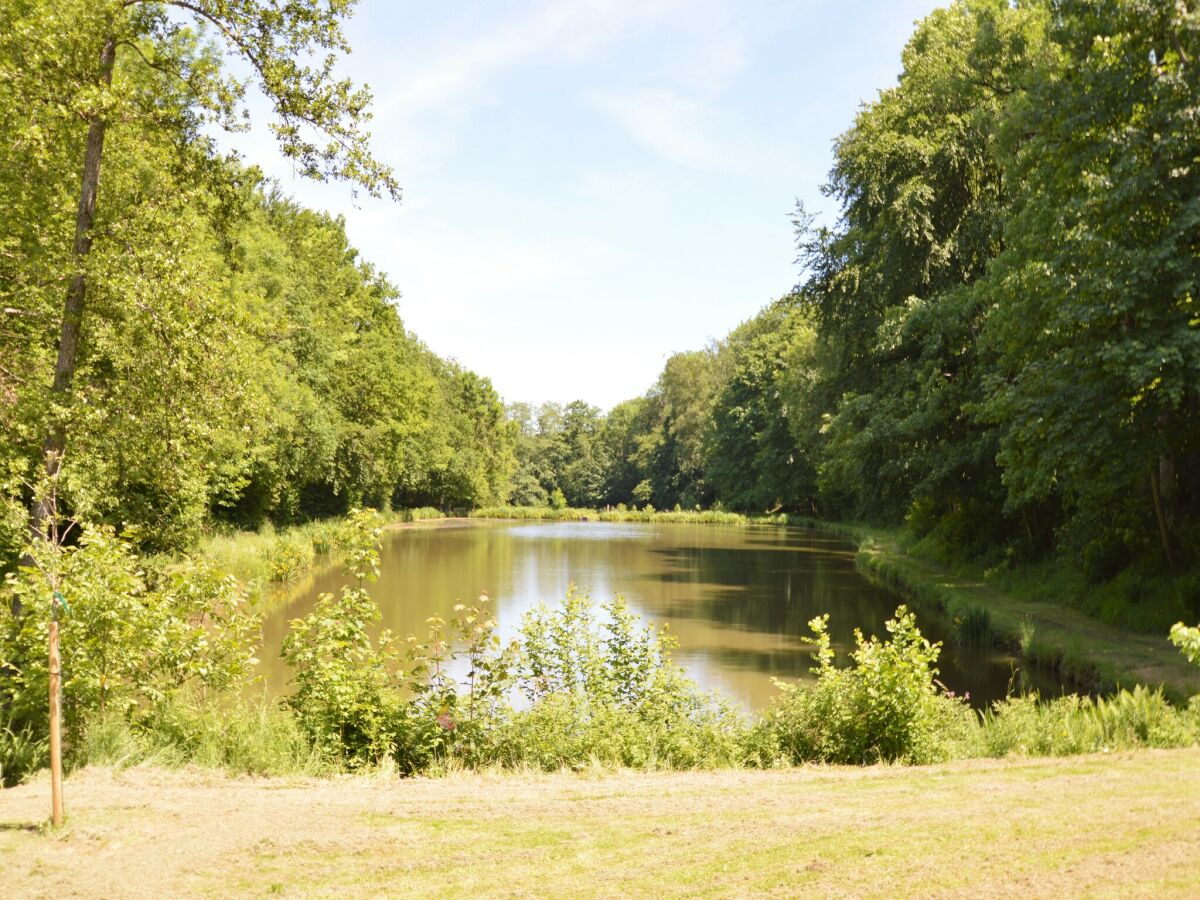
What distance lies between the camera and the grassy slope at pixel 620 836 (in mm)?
4922

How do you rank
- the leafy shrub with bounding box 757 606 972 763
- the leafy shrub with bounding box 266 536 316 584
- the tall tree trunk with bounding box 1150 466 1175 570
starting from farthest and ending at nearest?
the leafy shrub with bounding box 266 536 316 584 < the tall tree trunk with bounding box 1150 466 1175 570 < the leafy shrub with bounding box 757 606 972 763

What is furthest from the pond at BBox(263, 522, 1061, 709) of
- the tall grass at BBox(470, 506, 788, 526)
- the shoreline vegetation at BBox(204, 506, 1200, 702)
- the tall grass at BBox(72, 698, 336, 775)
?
the tall grass at BBox(470, 506, 788, 526)

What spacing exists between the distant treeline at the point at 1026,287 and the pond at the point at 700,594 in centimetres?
298

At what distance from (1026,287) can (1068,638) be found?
541 cm

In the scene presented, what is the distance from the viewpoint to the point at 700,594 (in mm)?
24812

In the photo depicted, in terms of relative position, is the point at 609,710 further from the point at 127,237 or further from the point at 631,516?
the point at 631,516

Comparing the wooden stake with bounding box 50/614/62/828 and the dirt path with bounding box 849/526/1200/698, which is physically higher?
the wooden stake with bounding box 50/614/62/828

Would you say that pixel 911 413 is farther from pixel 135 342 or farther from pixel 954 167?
pixel 135 342

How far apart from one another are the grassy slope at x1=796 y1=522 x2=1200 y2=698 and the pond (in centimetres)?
47

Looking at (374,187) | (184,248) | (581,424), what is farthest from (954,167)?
(581,424)

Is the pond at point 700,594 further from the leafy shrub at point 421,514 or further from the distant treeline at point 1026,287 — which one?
the leafy shrub at point 421,514

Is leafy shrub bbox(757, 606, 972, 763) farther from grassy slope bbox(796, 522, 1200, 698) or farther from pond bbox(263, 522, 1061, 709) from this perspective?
grassy slope bbox(796, 522, 1200, 698)

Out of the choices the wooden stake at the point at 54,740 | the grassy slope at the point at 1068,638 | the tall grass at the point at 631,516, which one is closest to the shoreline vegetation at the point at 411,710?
the wooden stake at the point at 54,740

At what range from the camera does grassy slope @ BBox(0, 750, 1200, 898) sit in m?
4.92
